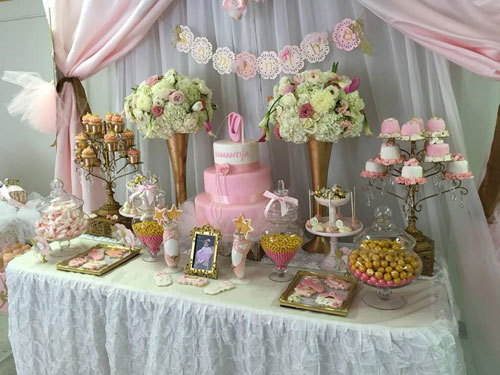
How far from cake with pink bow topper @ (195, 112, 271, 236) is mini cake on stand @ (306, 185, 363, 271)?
0.73 ft

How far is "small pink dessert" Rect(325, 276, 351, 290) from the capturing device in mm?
1555

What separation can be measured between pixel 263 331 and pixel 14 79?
168 centimetres

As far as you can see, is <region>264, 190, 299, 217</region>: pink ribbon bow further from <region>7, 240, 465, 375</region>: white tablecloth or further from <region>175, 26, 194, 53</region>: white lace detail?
<region>175, 26, 194, 53</region>: white lace detail

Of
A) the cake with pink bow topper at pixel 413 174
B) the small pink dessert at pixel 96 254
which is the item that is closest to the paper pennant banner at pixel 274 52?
the cake with pink bow topper at pixel 413 174

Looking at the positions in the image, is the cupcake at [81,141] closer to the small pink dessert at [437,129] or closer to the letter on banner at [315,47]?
the letter on banner at [315,47]

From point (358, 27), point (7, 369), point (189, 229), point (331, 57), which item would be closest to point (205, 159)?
point (189, 229)

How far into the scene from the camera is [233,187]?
1.82 metres

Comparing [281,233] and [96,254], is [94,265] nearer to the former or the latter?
[96,254]

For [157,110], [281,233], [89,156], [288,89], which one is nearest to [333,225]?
[281,233]

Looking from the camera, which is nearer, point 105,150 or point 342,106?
point 342,106

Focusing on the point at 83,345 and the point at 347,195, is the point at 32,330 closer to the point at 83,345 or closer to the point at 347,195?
the point at 83,345

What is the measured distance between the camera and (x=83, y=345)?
178cm

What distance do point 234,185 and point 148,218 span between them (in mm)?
394

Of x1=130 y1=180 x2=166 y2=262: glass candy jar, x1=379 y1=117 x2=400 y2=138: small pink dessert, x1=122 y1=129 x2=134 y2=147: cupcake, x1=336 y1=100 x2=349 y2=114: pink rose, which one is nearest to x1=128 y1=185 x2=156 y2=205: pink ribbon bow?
x1=130 y1=180 x2=166 y2=262: glass candy jar
